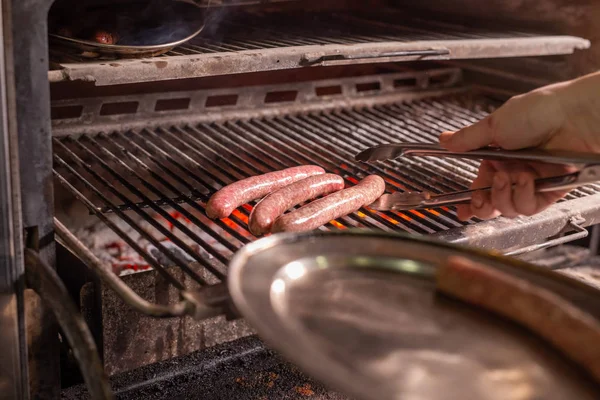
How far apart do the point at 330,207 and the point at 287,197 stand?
0.16m

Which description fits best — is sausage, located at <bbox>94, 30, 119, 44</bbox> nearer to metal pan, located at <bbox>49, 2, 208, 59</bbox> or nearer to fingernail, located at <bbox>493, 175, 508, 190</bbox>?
metal pan, located at <bbox>49, 2, 208, 59</bbox>

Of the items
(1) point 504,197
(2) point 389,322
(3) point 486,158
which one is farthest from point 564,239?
(2) point 389,322

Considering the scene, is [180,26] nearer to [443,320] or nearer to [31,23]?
[31,23]

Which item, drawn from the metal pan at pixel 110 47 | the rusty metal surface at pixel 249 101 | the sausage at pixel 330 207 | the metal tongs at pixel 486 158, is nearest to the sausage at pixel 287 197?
the sausage at pixel 330 207

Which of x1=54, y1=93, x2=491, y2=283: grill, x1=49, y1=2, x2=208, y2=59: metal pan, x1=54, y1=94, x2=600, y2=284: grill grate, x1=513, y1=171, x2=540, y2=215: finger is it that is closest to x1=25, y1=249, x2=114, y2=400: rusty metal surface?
x1=54, y1=94, x2=600, y2=284: grill grate

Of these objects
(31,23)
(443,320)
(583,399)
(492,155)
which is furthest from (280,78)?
(583,399)

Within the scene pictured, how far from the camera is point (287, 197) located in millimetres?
2311

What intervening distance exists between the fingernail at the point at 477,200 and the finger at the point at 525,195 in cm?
12

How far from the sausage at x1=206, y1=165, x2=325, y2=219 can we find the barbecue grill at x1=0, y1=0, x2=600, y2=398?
2.9 inches

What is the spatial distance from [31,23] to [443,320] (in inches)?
49.9

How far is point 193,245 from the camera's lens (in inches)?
143

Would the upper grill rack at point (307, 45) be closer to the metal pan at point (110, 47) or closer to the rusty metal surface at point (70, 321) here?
the metal pan at point (110, 47)

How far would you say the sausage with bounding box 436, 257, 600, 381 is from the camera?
125 centimetres

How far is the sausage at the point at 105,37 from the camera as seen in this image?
2.49 m
